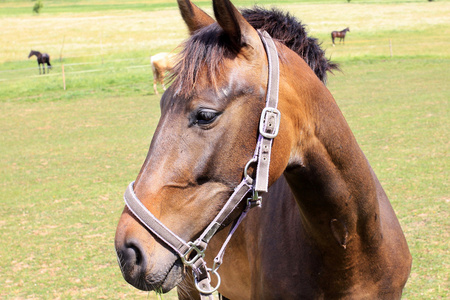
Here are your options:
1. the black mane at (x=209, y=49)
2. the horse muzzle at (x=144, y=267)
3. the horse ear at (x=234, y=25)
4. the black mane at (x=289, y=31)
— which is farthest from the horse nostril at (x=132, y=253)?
the black mane at (x=289, y=31)

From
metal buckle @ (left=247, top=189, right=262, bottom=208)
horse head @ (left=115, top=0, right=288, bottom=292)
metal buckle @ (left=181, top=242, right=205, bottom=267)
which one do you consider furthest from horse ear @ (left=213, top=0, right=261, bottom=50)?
metal buckle @ (left=181, top=242, right=205, bottom=267)

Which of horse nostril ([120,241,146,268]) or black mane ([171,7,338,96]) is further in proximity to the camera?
black mane ([171,7,338,96])

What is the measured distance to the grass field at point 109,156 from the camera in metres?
5.32

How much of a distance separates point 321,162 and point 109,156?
8.80m

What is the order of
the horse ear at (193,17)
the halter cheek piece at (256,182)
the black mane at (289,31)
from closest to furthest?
the halter cheek piece at (256,182)
the horse ear at (193,17)
the black mane at (289,31)

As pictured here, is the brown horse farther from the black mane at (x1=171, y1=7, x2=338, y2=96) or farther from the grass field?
the grass field

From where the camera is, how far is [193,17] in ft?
6.89

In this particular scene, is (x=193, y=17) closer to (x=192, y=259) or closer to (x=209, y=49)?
(x=209, y=49)

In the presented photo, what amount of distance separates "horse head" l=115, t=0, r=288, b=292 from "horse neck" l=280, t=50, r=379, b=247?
174 mm

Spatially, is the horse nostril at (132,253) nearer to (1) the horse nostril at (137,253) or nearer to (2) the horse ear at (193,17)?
(1) the horse nostril at (137,253)

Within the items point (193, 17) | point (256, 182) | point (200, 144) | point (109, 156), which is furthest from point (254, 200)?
point (109, 156)

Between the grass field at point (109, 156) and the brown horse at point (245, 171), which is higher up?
the brown horse at point (245, 171)

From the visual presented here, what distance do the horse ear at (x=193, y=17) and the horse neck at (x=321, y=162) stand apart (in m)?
0.45

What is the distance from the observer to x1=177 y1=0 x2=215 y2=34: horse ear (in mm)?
2086
